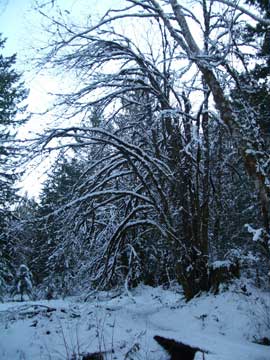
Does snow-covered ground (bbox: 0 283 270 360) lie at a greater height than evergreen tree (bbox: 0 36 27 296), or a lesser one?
lesser

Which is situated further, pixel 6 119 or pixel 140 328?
pixel 6 119

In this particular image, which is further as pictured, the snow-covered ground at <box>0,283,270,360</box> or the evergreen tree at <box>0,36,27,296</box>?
the evergreen tree at <box>0,36,27,296</box>

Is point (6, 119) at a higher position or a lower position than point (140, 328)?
higher

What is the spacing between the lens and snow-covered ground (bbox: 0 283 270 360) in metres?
5.18

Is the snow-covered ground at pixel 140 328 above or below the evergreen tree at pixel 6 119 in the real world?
below

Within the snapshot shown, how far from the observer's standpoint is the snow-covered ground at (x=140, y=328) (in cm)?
518

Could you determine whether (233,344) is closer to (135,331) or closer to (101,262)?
(135,331)

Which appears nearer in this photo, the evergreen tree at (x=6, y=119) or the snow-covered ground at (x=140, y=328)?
the snow-covered ground at (x=140, y=328)

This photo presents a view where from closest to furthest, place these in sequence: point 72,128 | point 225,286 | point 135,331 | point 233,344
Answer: point 233,344, point 135,331, point 72,128, point 225,286

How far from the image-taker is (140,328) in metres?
6.82

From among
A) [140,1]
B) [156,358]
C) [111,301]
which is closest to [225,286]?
[156,358]

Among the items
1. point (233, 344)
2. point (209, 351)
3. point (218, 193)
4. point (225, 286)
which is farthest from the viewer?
point (218, 193)

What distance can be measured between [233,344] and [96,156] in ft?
22.9

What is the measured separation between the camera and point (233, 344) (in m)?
4.98
